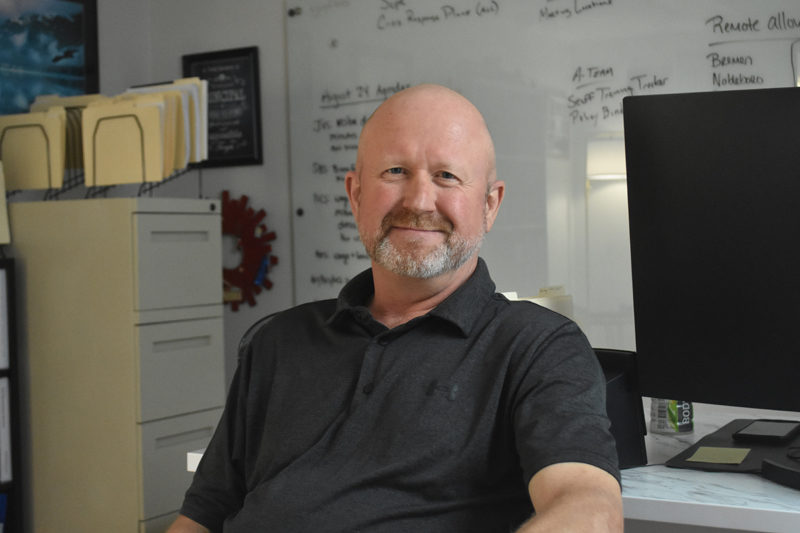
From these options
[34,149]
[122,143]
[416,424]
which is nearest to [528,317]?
[416,424]

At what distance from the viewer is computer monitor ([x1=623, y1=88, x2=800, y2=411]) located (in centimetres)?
119

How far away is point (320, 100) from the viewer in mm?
3779

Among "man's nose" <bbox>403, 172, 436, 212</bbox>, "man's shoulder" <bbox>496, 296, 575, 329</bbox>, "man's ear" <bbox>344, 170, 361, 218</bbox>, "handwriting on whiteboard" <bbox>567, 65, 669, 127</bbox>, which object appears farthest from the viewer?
"handwriting on whiteboard" <bbox>567, 65, 669, 127</bbox>

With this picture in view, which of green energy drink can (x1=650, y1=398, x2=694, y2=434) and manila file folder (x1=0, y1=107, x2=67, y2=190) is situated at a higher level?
manila file folder (x1=0, y1=107, x2=67, y2=190)

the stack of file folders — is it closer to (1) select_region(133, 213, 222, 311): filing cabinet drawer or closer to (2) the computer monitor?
(1) select_region(133, 213, 222, 311): filing cabinet drawer

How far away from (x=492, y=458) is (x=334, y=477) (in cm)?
22

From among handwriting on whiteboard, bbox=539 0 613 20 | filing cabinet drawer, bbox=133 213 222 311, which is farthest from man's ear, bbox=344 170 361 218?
handwriting on whiteboard, bbox=539 0 613 20

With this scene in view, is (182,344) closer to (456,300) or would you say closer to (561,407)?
(456,300)

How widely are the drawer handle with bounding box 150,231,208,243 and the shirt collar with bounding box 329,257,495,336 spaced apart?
1557 mm

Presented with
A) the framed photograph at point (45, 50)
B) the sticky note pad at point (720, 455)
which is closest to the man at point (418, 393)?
the sticky note pad at point (720, 455)

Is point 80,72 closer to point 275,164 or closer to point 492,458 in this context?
point 275,164

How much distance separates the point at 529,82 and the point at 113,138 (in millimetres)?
1482

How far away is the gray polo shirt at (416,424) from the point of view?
3.78 ft

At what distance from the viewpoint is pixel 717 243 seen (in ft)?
4.04
